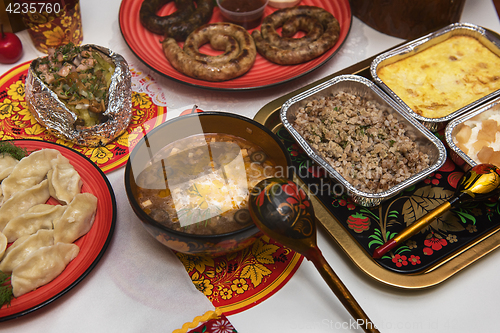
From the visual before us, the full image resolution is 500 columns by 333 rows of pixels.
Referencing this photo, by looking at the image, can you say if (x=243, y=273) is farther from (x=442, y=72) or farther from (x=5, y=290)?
(x=442, y=72)

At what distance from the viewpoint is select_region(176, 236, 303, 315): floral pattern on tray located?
A: 48.1 inches

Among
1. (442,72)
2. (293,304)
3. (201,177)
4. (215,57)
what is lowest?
(293,304)

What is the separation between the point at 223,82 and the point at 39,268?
1.04 metres

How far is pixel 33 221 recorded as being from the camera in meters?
1.27

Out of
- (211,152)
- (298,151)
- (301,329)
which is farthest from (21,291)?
(298,151)

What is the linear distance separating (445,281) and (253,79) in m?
1.12

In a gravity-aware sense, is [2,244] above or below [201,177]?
below

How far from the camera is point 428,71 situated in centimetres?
184

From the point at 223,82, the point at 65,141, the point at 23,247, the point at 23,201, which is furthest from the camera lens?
the point at 223,82

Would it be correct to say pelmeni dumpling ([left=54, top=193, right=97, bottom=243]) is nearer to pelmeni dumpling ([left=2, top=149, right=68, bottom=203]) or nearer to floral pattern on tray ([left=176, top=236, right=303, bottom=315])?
pelmeni dumpling ([left=2, top=149, right=68, bottom=203])

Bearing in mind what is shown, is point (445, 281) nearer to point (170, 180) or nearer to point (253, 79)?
point (170, 180)

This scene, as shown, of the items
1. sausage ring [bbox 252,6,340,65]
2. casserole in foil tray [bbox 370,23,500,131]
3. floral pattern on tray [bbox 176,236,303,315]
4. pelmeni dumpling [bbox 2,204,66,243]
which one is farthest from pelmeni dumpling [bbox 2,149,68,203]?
casserole in foil tray [bbox 370,23,500,131]

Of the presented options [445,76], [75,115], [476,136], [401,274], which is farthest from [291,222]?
[445,76]

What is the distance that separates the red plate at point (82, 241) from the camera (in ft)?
3.66
